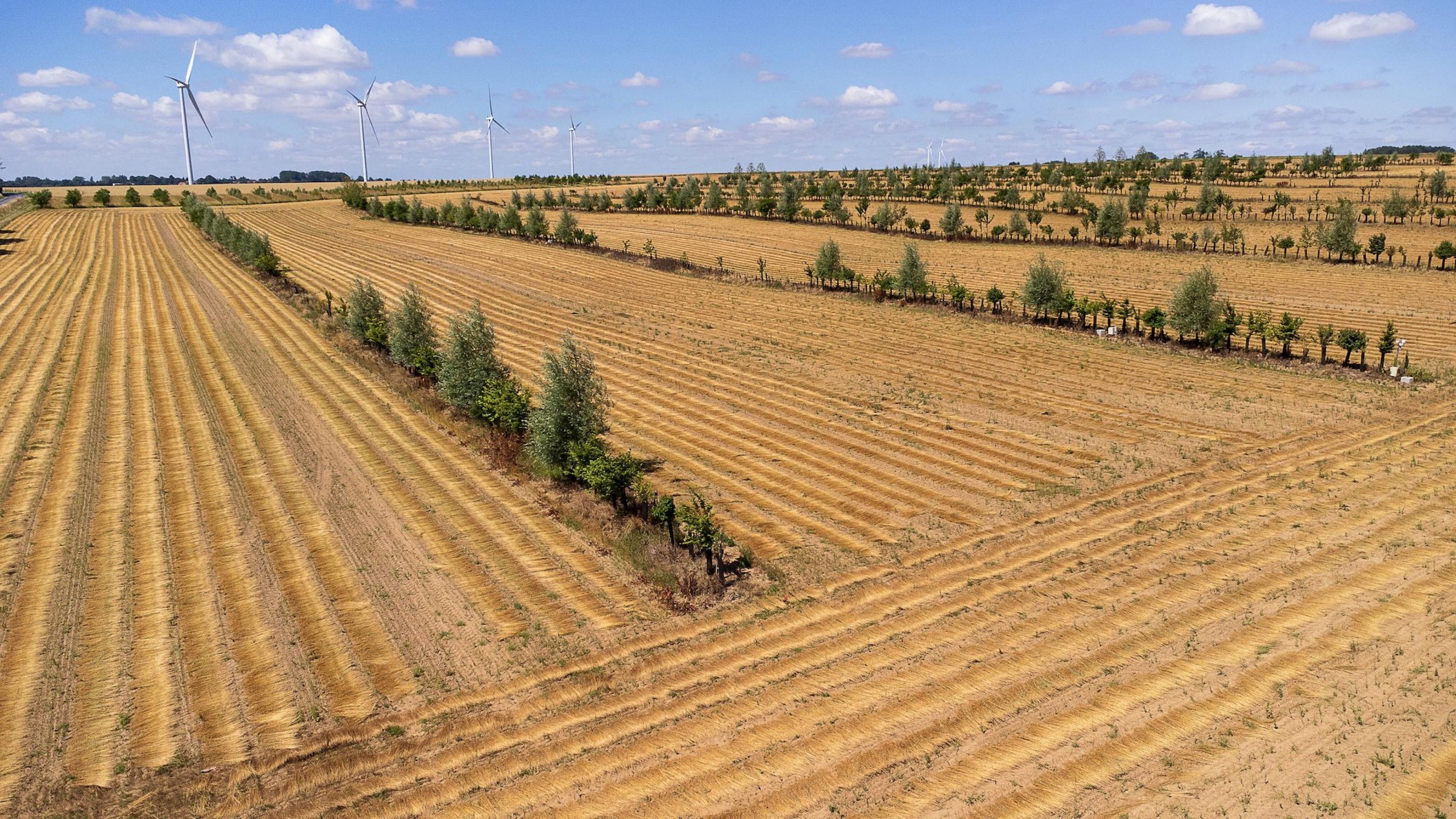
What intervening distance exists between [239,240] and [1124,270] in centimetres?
9976

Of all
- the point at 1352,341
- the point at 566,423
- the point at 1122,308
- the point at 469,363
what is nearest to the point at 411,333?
the point at 469,363

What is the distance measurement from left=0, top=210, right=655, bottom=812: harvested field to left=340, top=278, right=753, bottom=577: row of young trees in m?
2.16

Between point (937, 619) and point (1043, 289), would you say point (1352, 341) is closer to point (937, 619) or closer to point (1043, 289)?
point (1043, 289)

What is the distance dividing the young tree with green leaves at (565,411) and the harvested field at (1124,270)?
4800cm

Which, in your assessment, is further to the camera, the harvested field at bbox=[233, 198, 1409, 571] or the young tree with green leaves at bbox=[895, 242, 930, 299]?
the young tree with green leaves at bbox=[895, 242, 930, 299]

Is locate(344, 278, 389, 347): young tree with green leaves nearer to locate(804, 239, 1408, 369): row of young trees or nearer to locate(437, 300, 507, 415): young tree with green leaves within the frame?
locate(437, 300, 507, 415): young tree with green leaves

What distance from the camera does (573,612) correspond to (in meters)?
21.4

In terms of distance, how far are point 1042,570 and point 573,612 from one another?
1369 cm

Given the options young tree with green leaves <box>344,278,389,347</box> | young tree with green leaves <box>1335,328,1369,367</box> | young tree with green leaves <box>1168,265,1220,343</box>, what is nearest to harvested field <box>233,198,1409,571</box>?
young tree with green leaves <box>1168,265,1220,343</box>

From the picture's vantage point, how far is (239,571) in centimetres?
2361

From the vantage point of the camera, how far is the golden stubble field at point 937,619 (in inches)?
574

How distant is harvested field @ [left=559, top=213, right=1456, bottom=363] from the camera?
58062mm

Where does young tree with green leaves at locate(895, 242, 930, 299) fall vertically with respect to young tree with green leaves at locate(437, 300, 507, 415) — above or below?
above

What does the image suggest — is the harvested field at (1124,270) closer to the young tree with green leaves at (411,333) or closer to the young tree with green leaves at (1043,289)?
the young tree with green leaves at (1043,289)
